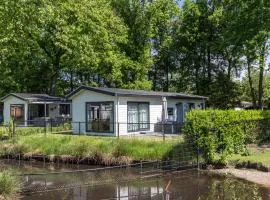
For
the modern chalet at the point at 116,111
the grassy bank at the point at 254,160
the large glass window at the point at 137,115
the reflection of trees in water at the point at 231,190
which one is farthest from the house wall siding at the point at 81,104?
the reflection of trees in water at the point at 231,190

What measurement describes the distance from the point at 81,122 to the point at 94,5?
22752 millimetres

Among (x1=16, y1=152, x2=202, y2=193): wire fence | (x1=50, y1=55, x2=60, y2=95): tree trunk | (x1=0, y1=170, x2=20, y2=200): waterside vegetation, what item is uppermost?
(x1=50, y1=55, x2=60, y2=95): tree trunk

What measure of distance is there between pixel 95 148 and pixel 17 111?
2262 centimetres

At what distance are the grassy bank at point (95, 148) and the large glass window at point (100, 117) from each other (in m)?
4.67

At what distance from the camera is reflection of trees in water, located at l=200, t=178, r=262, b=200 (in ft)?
49.0

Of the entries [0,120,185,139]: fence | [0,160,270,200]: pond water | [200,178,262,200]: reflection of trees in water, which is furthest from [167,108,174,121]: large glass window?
[200,178,262,200]: reflection of trees in water

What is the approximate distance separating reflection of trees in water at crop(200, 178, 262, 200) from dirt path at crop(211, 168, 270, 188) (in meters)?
0.58

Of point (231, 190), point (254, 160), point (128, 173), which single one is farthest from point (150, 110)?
point (231, 190)

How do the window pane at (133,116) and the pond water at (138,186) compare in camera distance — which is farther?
the window pane at (133,116)

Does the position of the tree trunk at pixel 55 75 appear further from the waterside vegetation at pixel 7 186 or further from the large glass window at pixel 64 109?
the waterside vegetation at pixel 7 186

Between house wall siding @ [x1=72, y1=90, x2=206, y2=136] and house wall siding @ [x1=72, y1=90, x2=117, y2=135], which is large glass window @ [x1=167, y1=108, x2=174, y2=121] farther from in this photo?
house wall siding @ [x1=72, y1=90, x2=117, y2=135]

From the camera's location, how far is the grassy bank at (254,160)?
20.0 metres

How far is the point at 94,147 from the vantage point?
24391 mm

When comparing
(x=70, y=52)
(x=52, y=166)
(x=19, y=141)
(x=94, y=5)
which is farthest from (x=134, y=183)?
(x=94, y=5)
